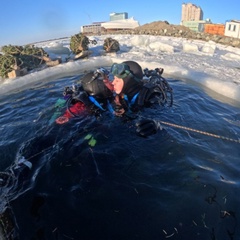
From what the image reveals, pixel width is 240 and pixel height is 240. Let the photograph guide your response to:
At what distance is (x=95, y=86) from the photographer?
5344 mm

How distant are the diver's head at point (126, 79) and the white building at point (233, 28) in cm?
2169

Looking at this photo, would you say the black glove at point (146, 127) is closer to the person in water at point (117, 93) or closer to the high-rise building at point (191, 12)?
the person in water at point (117, 93)

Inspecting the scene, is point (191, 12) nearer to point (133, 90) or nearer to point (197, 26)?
point (197, 26)

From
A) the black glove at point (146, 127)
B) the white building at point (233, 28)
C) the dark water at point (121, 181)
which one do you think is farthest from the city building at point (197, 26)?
the dark water at point (121, 181)

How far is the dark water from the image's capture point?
8.66ft

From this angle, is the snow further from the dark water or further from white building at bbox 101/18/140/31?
white building at bbox 101/18/140/31

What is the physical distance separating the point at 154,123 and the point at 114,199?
187 centimetres

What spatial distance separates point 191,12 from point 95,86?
68.0 metres

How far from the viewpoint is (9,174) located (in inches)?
137

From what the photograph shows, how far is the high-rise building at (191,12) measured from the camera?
203 ft

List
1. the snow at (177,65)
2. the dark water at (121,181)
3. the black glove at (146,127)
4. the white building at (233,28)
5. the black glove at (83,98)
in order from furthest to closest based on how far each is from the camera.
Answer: the white building at (233,28)
the snow at (177,65)
the black glove at (83,98)
the black glove at (146,127)
the dark water at (121,181)

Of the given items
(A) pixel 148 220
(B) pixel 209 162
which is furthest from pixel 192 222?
(B) pixel 209 162

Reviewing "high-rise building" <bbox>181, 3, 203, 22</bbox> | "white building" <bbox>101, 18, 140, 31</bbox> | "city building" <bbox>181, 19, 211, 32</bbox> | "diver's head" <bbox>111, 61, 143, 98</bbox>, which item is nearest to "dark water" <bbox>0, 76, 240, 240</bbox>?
"diver's head" <bbox>111, 61, 143, 98</bbox>

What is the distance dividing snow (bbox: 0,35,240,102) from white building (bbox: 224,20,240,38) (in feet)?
31.6
